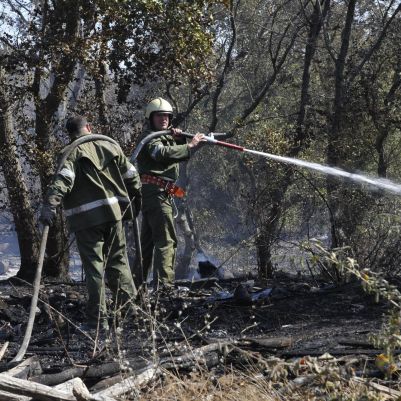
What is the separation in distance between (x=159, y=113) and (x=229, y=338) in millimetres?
3312

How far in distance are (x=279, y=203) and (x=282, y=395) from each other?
298 inches

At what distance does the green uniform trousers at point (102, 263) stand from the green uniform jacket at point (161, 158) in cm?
131

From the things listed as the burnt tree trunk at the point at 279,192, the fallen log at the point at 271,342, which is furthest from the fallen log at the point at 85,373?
the burnt tree trunk at the point at 279,192

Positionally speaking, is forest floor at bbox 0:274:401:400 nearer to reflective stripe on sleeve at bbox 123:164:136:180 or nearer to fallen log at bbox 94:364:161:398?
fallen log at bbox 94:364:161:398

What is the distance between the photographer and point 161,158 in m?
8.80

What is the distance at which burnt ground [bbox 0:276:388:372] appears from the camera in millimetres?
6211

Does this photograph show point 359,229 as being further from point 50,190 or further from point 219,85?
point 219,85

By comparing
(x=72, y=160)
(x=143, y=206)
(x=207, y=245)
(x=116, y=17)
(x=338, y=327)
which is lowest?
(x=207, y=245)

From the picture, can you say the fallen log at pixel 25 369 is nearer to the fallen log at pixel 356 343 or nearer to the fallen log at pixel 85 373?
the fallen log at pixel 85 373

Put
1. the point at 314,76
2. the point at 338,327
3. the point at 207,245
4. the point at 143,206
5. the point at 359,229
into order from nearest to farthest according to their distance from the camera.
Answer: the point at 338,327 → the point at 143,206 → the point at 359,229 → the point at 314,76 → the point at 207,245

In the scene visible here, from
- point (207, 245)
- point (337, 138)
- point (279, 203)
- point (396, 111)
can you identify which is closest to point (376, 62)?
point (396, 111)

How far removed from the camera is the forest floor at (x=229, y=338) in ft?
15.4

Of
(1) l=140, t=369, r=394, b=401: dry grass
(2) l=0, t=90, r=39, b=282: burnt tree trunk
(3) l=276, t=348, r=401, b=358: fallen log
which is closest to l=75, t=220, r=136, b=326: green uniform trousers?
(3) l=276, t=348, r=401, b=358: fallen log

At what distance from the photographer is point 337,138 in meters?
15.4
